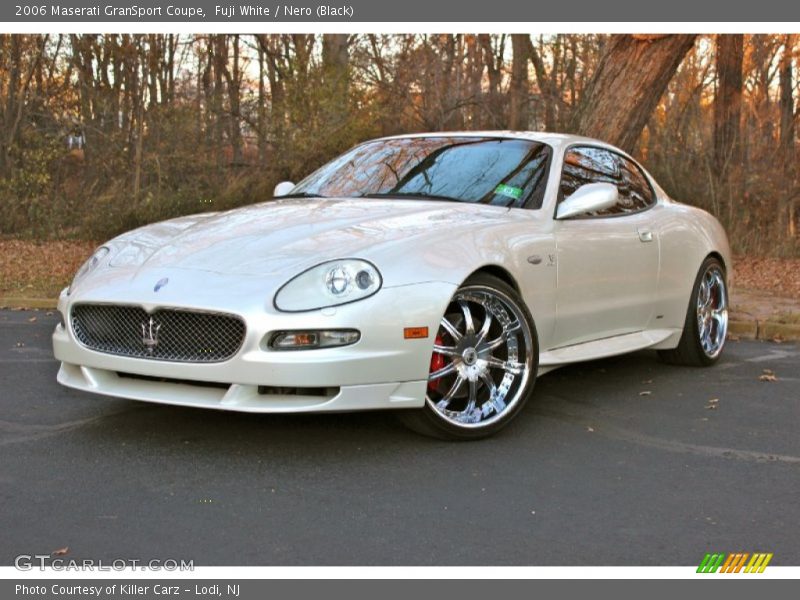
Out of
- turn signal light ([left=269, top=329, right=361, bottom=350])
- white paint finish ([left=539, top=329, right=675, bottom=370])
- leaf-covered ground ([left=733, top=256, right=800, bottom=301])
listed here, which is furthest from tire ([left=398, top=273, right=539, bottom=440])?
leaf-covered ground ([left=733, top=256, right=800, bottom=301])

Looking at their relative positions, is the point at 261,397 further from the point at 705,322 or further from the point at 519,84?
the point at 519,84

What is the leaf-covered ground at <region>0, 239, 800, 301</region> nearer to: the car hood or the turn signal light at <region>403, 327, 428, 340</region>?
the car hood

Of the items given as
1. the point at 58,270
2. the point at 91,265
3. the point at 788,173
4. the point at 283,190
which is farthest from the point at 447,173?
the point at 788,173

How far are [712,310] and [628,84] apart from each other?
530cm

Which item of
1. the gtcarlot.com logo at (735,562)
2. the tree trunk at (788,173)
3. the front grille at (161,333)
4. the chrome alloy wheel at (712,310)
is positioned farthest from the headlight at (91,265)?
the tree trunk at (788,173)

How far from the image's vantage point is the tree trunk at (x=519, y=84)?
63.4 feet

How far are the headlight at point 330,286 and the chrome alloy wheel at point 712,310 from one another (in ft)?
10.9

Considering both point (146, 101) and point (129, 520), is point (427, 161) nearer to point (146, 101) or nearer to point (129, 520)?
point (129, 520)

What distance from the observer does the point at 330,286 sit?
175 inches

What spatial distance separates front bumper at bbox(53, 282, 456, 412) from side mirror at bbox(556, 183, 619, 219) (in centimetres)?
125

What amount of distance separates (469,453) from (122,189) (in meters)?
13.7

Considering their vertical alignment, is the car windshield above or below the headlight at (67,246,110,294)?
above

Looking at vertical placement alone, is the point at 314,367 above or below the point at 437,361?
above

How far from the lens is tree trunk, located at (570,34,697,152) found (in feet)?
38.5
